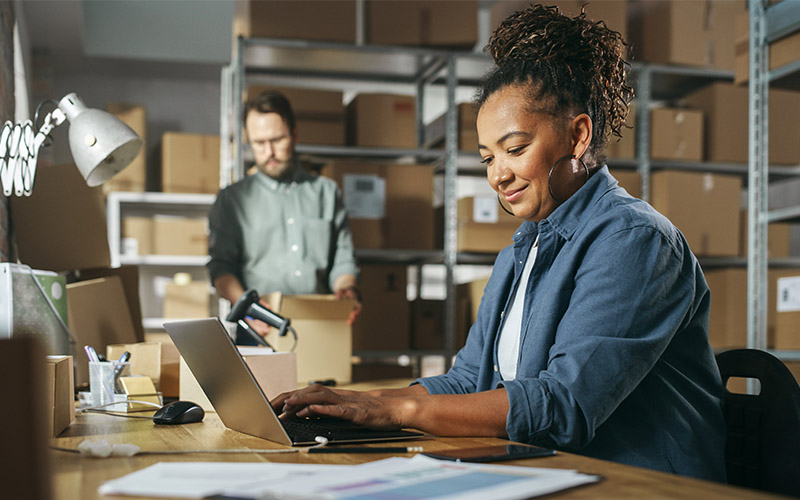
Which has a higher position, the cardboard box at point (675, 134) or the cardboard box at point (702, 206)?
the cardboard box at point (675, 134)

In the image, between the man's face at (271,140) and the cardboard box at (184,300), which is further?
the cardboard box at (184,300)

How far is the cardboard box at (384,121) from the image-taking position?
3.48m

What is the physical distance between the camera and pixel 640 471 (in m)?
0.71

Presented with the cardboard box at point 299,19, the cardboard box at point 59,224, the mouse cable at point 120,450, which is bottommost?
the mouse cable at point 120,450

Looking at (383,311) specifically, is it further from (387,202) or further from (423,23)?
(423,23)

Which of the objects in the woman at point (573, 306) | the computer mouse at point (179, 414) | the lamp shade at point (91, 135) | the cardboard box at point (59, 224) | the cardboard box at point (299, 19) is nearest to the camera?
the woman at point (573, 306)

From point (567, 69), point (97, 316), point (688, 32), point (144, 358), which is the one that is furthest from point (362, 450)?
point (688, 32)

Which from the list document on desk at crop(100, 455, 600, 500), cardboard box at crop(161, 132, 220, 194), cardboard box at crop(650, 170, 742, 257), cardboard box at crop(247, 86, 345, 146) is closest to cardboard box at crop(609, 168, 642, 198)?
cardboard box at crop(650, 170, 742, 257)

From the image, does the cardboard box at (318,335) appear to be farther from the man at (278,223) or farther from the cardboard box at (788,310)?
the cardboard box at (788,310)

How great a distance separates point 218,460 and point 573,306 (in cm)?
50

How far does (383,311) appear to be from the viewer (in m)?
3.45

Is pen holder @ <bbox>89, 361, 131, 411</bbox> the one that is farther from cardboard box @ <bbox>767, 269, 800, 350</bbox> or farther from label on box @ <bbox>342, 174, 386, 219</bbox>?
cardboard box @ <bbox>767, 269, 800, 350</bbox>

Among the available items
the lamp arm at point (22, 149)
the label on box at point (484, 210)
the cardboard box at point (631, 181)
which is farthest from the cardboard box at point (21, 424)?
the cardboard box at point (631, 181)

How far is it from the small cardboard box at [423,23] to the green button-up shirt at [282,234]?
0.98 meters
